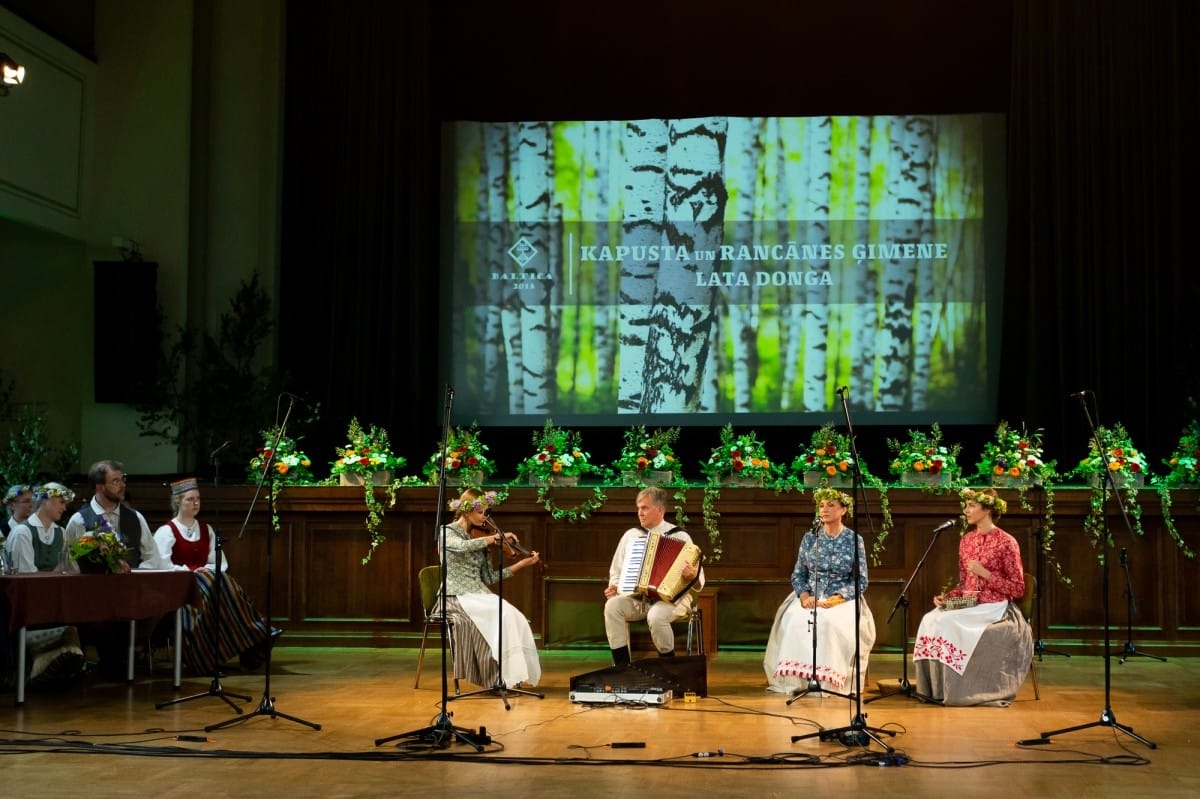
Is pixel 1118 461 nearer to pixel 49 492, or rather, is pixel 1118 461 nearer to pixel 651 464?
pixel 651 464

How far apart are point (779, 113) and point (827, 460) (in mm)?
3409

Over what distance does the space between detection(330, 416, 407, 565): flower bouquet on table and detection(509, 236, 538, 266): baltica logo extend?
233 cm

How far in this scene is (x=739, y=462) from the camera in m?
9.22

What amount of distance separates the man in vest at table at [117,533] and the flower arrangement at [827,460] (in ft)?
14.2

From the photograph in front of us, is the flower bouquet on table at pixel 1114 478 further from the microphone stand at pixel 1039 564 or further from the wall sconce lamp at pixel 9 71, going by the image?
the wall sconce lamp at pixel 9 71

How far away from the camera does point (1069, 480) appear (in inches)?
398

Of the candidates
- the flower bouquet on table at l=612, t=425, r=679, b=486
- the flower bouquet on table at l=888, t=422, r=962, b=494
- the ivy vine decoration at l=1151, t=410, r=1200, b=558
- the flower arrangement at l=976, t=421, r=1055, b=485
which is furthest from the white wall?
the ivy vine decoration at l=1151, t=410, r=1200, b=558

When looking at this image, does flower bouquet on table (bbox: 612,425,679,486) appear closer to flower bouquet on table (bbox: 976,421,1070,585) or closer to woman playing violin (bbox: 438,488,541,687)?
woman playing violin (bbox: 438,488,541,687)

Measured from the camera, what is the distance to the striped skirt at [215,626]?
25.7ft

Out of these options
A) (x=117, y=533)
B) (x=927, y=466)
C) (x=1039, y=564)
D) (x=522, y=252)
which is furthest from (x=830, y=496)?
(x=522, y=252)

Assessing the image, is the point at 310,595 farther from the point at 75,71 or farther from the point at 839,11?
the point at 839,11

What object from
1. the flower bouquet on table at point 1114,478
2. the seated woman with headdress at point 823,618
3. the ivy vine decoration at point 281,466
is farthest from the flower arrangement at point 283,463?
the flower bouquet on table at point 1114,478

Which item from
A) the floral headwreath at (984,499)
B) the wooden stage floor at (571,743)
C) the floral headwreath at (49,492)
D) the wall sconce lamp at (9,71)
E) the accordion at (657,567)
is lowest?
the wooden stage floor at (571,743)

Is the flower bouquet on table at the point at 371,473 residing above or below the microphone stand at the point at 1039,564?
above
